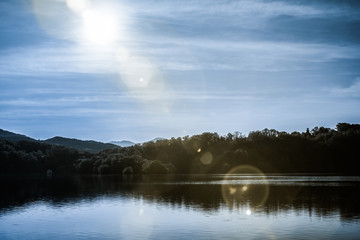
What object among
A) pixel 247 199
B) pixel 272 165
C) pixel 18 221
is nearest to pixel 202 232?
pixel 18 221

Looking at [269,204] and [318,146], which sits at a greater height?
[318,146]

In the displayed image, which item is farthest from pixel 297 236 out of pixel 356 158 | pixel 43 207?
pixel 356 158

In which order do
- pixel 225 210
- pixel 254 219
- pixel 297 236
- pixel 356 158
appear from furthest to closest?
1. pixel 356 158
2. pixel 225 210
3. pixel 254 219
4. pixel 297 236

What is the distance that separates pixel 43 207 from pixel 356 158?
156500 millimetres

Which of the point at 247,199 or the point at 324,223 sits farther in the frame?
the point at 247,199

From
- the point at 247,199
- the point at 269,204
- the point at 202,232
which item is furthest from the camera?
the point at 247,199

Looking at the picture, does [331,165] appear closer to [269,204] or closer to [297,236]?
[269,204]

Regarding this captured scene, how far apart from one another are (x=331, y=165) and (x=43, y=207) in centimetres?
15469

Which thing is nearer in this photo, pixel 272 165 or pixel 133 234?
pixel 133 234

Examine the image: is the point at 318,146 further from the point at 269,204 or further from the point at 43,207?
the point at 43,207

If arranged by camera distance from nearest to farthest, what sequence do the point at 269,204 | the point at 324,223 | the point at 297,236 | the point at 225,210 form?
the point at 297,236, the point at 324,223, the point at 225,210, the point at 269,204

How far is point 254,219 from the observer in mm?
43594

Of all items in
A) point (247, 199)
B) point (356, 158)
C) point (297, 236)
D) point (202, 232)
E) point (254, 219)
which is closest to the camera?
point (297, 236)

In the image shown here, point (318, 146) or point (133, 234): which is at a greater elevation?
point (318, 146)
